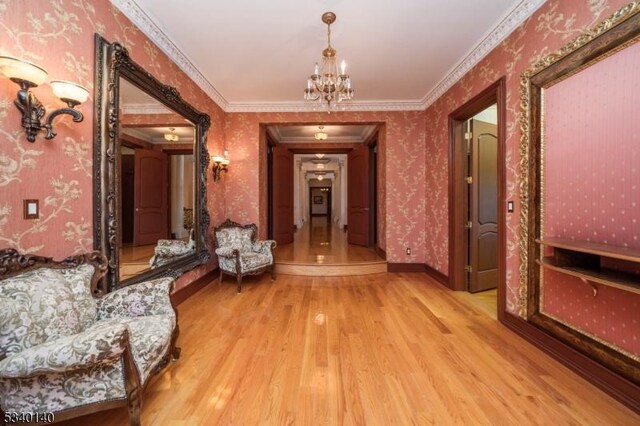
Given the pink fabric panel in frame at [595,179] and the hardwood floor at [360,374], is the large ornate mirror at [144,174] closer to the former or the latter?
the hardwood floor at [360,374]

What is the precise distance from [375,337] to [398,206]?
2.52 metres

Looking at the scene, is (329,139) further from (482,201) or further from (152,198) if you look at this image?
(152,198)

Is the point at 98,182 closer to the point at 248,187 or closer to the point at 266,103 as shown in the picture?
the point at 248,187

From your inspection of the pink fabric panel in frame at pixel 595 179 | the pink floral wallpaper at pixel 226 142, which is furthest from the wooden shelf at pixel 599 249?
the pink floral wallpaper at pixel 226 142

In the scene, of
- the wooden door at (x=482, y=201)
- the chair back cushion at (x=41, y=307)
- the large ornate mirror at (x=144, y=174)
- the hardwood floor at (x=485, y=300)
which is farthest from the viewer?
the wooden door at (x=482, y=201)

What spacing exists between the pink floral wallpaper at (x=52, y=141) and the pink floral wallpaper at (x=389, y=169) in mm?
2311

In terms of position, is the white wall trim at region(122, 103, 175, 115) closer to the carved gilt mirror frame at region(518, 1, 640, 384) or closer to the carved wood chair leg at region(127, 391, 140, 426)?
the carved wood chair leg at region(127, 391, 140, 426)

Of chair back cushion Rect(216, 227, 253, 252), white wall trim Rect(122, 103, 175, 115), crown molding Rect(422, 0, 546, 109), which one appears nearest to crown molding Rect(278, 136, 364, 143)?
crown molding Rect(422, 0, 546, 109)

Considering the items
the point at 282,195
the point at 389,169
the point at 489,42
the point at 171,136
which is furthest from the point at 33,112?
the point at 282,195

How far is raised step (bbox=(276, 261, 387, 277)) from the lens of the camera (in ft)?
13.8

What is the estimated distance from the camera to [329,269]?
13.8ft

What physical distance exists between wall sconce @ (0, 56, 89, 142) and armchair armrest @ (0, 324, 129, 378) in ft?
3.89

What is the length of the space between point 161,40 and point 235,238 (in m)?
2.52

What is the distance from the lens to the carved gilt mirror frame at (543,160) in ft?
5.14
